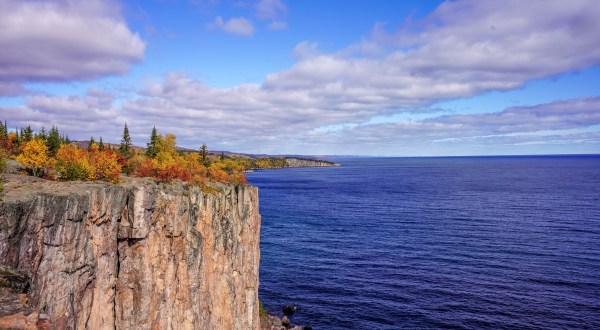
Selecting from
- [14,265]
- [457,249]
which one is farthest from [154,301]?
[457,249]

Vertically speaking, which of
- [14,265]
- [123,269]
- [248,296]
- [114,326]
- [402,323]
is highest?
[14,265]

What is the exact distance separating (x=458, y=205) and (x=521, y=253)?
6060cm

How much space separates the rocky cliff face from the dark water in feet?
88.4

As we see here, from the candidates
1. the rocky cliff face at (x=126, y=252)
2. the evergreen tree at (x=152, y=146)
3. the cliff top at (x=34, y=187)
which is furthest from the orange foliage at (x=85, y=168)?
the evergreen tree at (x=152, y=146)

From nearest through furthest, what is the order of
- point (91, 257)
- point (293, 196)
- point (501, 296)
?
point (91, 257), point (501, 296), point (293, 196)

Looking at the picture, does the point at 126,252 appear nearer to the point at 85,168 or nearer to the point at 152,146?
the point at 85,168

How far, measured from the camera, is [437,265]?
82.0 meters

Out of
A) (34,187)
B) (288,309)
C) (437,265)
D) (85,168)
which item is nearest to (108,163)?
(85,168)

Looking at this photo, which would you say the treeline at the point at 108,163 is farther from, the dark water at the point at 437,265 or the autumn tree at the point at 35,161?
the dark water at the point at 437,265

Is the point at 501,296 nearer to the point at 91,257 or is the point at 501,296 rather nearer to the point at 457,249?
the point at 457,249

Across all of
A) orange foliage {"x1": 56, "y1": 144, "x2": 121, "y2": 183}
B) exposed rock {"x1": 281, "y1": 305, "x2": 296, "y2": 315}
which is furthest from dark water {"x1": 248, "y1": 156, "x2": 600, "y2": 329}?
orange foliage {"x1": 56, "y1": 144, "x2": 121, "y2": 183}

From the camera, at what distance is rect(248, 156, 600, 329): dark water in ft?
205

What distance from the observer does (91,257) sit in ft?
92.2

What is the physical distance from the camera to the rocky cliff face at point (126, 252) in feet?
78.8
